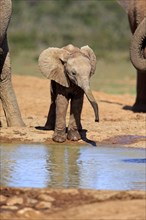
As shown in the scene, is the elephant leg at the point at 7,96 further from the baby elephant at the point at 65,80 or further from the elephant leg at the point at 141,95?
the elephant leg at the point at 141,95

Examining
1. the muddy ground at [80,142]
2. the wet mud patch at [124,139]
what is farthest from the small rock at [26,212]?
the wet mud patch at [124,139]

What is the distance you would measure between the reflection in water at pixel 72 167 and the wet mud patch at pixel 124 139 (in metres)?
0.42

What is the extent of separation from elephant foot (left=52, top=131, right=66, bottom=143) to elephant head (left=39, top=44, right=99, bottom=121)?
1.88 ft

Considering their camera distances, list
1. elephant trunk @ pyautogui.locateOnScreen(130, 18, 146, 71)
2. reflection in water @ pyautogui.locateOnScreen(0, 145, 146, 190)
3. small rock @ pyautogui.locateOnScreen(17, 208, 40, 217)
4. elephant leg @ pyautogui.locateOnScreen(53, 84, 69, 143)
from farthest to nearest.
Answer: elephant trunk @ pyautogui.locateOnScreen(130, 18, 146, 71), elephant leg @ pyautogui.locateOnScreen(53, 84, 69, 143), reflection in water @ pyautogui.locateOnScreen(0, 145, 146, 190), small rock @ pyautogui.locateOnScreen(17, 208, 40, 217)

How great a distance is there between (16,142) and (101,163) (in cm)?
172

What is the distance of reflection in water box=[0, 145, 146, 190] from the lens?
27.1 feet

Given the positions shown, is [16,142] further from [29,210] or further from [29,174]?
[29,210]

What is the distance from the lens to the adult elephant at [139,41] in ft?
44.2

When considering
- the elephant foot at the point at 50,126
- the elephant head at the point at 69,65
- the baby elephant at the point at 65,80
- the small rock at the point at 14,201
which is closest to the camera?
the small rock at the point at 14,201

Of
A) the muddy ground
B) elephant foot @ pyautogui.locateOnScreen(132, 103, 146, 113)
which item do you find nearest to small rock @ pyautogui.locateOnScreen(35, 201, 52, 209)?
the muddy ground

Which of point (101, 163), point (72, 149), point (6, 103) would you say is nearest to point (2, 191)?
point (101, 163)

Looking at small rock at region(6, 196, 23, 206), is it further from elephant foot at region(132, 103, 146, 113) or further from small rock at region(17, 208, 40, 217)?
elephant foot at region(132, 103, 146, 113)

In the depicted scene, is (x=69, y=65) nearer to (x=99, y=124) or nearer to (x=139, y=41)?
(x=99, y=124)

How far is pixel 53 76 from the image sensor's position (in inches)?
428
